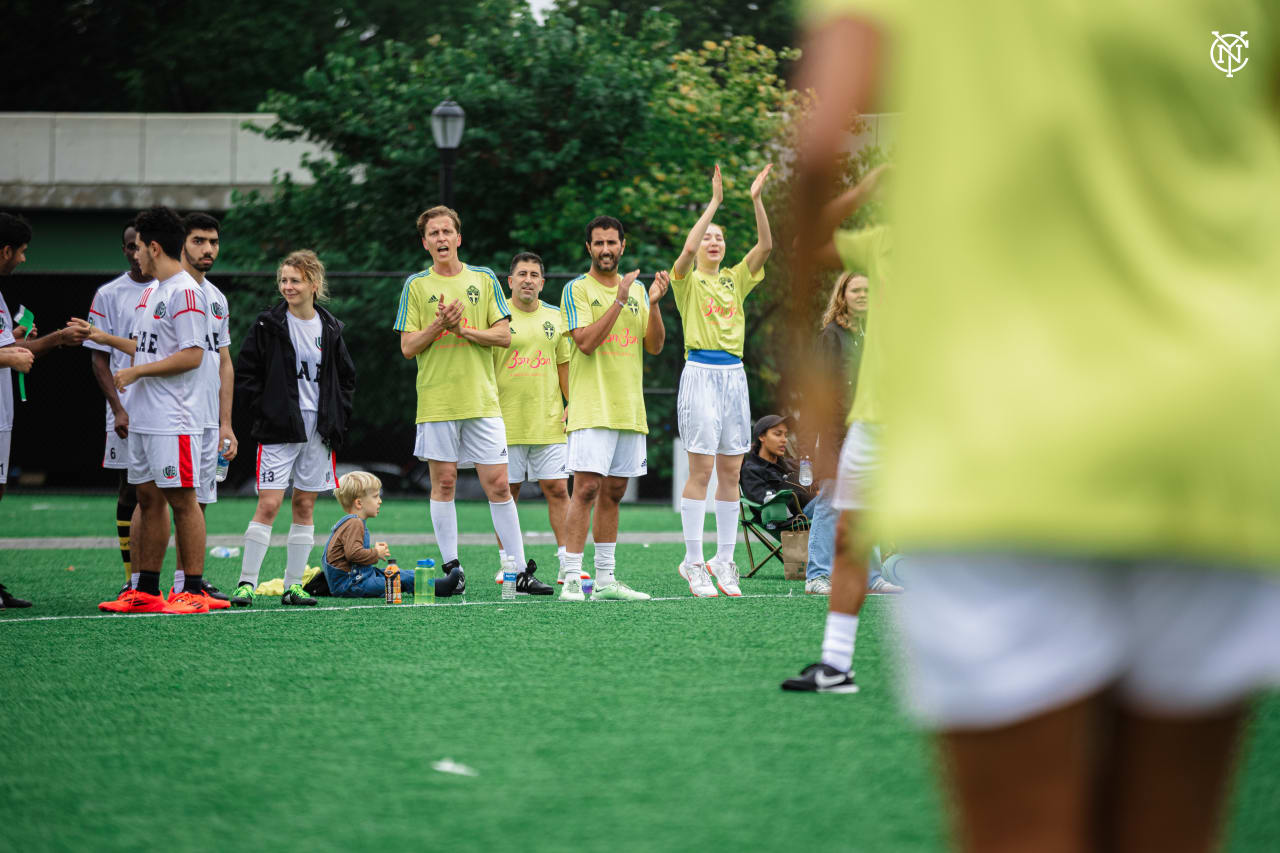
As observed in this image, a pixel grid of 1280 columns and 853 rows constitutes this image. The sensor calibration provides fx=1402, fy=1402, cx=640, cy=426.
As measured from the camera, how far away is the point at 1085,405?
4.69 feet

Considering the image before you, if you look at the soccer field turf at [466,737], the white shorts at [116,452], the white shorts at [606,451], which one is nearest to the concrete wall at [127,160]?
the white shorts at [116,452]

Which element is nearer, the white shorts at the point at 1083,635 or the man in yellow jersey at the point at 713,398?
the white shorts at the point at 1083,635

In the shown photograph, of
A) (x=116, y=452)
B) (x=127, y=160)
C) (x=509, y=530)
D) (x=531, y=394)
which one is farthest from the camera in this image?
(x=127, y=160)

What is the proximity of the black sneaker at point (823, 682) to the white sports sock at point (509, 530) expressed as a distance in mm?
4576

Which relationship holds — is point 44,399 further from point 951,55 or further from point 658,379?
point 951,55

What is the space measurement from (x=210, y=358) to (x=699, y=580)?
3.40 metres

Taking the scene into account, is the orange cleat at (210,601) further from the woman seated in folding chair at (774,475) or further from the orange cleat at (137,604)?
the woman seated in folding chair at (774,475)

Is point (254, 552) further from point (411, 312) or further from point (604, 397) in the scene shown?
point (604, 397)

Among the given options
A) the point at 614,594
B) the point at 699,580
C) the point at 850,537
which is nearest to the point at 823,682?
the point at 850,537

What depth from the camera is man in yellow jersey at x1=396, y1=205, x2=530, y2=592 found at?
9500 mm

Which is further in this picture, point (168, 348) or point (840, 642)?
point (168, 348)

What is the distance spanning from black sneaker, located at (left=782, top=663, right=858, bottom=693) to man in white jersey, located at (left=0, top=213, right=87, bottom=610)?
5.41 m

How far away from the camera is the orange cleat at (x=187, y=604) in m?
8.25

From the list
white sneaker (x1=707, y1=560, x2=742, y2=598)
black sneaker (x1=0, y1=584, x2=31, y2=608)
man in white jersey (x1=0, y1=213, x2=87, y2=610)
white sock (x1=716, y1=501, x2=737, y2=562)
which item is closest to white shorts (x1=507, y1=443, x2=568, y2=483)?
white sock (x1=716, y1=501, x2=737, y2=562)
